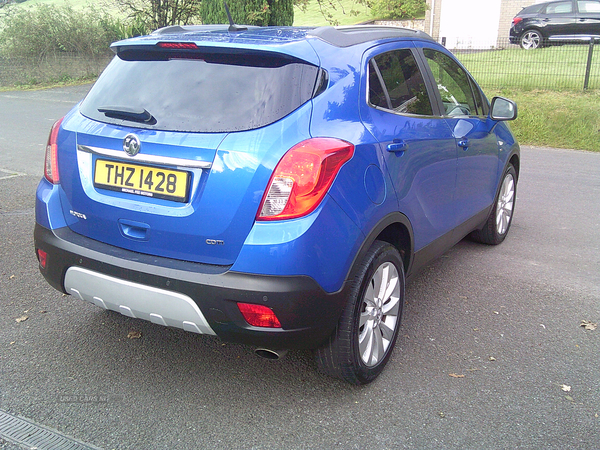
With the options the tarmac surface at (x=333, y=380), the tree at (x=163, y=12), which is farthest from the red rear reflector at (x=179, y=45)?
the tree at (x=163, y=12)

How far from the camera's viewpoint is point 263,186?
8.43 ft

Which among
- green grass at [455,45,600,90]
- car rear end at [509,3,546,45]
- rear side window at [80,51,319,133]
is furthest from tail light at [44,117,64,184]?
car rear end at [509,3,546,45]

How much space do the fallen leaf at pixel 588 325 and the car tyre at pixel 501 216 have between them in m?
1.48

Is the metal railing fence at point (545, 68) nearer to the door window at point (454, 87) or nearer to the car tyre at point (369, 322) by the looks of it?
the door window at point (454, 87)

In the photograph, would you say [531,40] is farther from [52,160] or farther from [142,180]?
[142,180]

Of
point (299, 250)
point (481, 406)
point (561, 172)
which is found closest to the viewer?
point (299, 250)

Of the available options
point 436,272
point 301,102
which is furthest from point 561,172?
point 301,102

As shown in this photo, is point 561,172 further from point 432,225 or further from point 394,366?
point 394,366

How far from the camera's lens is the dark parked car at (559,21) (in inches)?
821

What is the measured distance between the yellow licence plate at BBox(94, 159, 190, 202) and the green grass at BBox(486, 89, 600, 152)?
10.0 m

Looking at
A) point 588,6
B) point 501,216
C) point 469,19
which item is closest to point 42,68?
point 469,19

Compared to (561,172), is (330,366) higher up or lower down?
higher up

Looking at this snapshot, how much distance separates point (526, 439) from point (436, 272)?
2.21 metres

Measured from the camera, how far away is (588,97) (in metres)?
12.8
